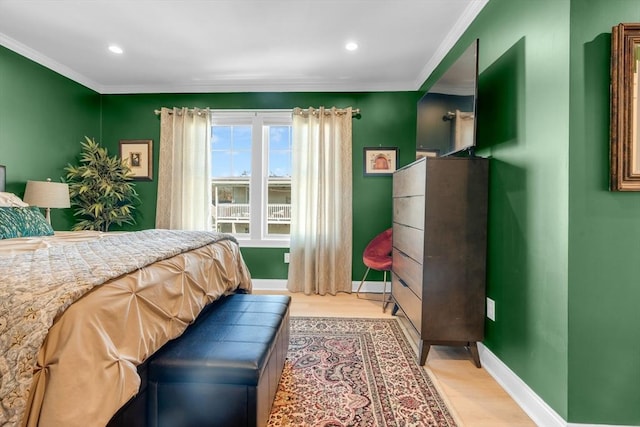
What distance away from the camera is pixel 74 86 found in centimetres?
352

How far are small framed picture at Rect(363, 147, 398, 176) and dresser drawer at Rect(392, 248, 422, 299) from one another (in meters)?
1.22

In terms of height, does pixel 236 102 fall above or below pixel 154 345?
above

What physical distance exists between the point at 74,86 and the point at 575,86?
15.2 ft

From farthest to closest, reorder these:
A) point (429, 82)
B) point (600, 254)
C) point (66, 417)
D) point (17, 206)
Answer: point (429, 82) < point (17, 206) < point (600, 254) < point (66, 417)

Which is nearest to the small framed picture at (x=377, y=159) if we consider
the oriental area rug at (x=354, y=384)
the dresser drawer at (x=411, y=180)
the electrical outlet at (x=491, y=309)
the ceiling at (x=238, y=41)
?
the ceiling at (x=238, y=41)

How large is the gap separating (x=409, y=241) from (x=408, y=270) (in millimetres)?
236

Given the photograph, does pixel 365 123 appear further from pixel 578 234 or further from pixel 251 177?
pixel 578 234

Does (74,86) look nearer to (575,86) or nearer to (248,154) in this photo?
(248,154)

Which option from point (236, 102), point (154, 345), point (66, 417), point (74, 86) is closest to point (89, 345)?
point (66, 417)

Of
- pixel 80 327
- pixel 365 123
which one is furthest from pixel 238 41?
pixel 80 327

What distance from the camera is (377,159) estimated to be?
3.78 meters

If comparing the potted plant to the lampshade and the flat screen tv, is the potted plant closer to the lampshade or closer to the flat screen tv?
the lampshade

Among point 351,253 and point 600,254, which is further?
point 351,253

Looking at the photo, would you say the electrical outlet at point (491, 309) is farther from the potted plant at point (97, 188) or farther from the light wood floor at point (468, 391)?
the potted plant at point (97, 188)
